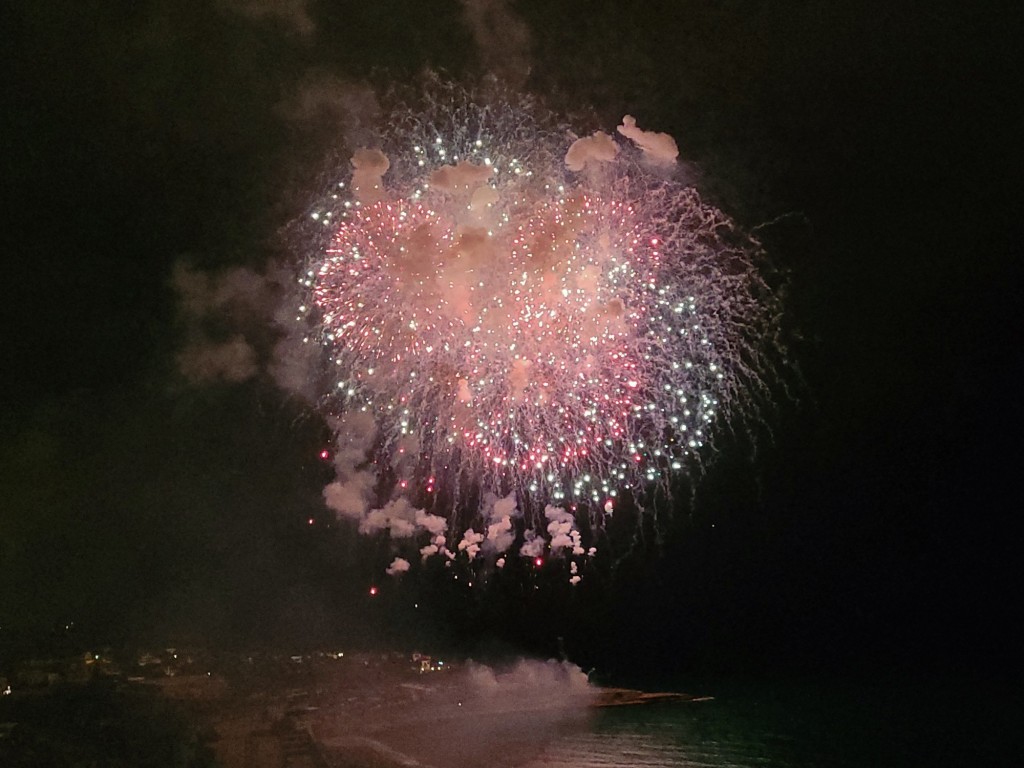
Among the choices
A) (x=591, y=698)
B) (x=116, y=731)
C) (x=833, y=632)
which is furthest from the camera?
(x=833, y=632)

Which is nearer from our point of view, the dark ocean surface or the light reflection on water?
the light reflection on water

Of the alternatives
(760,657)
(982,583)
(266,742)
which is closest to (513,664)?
(760,657)

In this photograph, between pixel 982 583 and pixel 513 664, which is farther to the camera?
pixel 513 664

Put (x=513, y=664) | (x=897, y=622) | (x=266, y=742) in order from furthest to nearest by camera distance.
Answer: (x=897, y=622), (x=513, y=664), (x=266, y=742)

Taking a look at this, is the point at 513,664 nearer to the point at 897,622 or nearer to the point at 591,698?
the point at 591,698

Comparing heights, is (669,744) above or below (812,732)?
below

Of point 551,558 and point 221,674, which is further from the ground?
point 551,558

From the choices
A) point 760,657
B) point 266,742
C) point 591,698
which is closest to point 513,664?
point 591,698

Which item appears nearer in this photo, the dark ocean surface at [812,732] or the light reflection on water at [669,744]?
the light reflection on water at [669,744]

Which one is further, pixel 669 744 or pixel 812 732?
pixel 812 732

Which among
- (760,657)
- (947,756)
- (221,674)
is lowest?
Result: (947,756)
